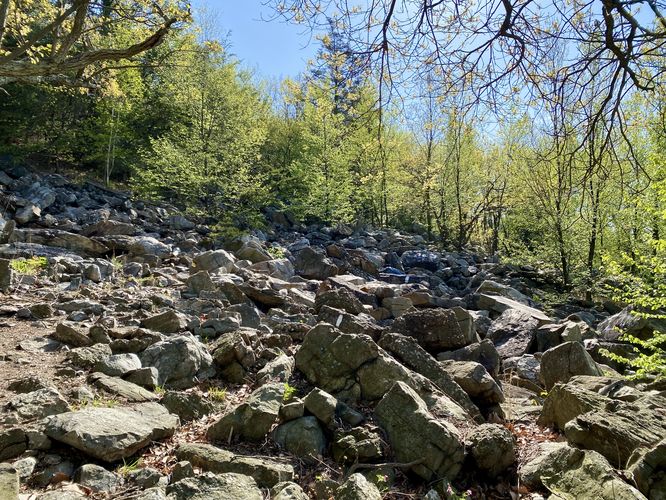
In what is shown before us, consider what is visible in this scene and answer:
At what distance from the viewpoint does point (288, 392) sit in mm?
4242

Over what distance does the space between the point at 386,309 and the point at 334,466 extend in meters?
Result: 5.70

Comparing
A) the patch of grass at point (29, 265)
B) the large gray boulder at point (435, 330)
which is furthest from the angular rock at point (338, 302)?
the patch of grass at point (29, 265)

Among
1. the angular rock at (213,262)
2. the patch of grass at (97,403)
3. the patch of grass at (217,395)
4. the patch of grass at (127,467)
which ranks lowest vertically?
the patch of grass at (127,467)

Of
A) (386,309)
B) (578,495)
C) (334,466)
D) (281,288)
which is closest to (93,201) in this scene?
(281,288)

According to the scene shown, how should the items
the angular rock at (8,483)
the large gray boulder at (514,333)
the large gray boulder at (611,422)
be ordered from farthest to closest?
the large gray boulder at (514,333) < the large gray boulder at (611,422) < the angular rock at (8,483)

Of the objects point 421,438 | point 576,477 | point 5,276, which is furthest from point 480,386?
point 5,276

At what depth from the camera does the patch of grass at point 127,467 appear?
3.02 metres

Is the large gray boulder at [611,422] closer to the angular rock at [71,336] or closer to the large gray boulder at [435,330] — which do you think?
the large gray boulder at [435,330]

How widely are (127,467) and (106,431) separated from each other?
0.91ft

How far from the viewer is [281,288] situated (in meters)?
9.18

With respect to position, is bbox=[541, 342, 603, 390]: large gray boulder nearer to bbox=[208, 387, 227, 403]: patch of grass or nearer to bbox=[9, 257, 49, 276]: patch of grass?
bbox=[208, 387, 227, 403]: patch of grass

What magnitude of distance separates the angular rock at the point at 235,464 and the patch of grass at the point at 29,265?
5.72m

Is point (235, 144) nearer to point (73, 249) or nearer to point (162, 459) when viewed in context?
point (73, 249)

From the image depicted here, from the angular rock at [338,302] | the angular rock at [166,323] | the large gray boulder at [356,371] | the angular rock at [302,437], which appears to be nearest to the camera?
the angular rock at [302,437]
